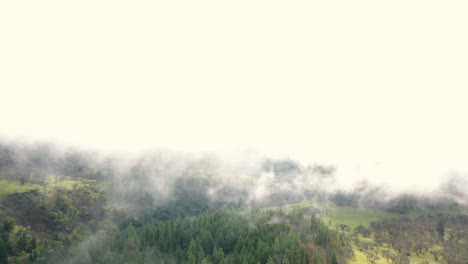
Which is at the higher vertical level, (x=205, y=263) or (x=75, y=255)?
(x=205, y=263)

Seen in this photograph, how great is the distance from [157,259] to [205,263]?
114 ft

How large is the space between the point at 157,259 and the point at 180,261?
41.4 ft

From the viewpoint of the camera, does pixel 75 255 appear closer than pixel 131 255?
No

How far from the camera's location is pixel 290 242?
173250 millimetres

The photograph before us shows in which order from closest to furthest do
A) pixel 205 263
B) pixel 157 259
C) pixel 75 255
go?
pixel 205 263
pixel 157 259
pixel 75 255

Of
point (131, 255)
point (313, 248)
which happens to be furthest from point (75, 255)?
point (313, 248)

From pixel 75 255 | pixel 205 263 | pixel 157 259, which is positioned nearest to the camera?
pixel 205 263

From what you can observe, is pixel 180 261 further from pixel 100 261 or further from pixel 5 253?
pixel 5 253

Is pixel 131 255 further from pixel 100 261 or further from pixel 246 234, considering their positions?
pixel 246 234

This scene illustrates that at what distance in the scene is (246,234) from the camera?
655ft

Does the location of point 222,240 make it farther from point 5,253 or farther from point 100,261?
point 5,253

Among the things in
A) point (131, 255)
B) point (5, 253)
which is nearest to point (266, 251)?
point (131, 255)

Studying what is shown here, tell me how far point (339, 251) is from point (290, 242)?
42.8 metres

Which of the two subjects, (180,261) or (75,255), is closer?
(180,261)
